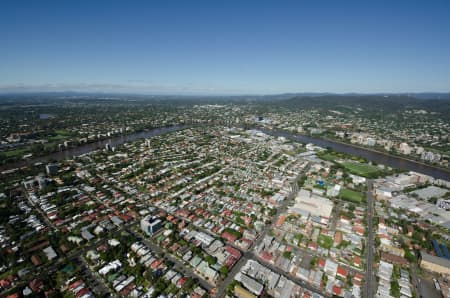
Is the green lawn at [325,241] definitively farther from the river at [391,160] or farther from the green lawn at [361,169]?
the river at [391,160]

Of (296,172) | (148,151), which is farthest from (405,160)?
(148,151)

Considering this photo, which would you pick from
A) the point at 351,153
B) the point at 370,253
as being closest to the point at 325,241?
the point at 370,253

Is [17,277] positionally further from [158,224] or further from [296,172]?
[296,172]

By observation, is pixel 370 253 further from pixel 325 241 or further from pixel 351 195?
pixel 351 195

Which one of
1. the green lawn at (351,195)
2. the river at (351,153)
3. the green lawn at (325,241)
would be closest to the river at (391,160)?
the river at (351,153)

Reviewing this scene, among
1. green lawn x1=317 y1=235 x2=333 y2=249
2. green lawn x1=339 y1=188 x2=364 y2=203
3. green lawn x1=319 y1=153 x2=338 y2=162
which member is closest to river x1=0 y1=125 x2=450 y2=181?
green lawn x1=319 y1=153 x2=338 y2=162

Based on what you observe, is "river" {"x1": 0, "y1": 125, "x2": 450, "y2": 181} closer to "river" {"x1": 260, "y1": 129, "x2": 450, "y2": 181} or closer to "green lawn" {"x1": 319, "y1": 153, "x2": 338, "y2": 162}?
"river" {"x1": 260, "y1": 129, "x2": 450, "y2": 181}
